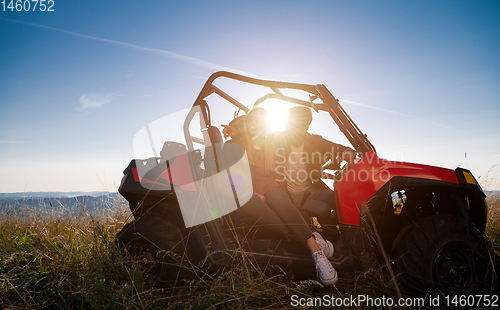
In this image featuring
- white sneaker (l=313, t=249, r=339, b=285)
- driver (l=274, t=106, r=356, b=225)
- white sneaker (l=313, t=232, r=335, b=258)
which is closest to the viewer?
white sneaker (l=313, t=249, r=339, b=285)

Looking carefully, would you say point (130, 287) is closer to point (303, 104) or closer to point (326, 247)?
point (326, 247)

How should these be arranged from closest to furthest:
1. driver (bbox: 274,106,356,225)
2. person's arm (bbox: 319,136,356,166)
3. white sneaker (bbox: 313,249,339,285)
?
white sneaker (bbox: 313,249,339,285), person's arm (bbox: 319,136,356,166), driver (bbox: 274,106,356,225)

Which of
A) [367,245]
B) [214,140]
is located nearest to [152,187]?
[214,140]

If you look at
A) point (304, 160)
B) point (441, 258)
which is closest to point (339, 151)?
point (304, 160)

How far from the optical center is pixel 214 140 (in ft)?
8.74

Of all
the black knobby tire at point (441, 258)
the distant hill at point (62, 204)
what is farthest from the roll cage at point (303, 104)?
the distant hill at point (62, 204)

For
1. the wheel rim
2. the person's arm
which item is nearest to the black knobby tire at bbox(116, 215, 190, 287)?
the person's arm

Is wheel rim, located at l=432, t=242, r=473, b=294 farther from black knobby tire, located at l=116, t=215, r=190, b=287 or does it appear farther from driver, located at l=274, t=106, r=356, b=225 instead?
black knobby tire, located at l=116, t=215, r=190, b=287

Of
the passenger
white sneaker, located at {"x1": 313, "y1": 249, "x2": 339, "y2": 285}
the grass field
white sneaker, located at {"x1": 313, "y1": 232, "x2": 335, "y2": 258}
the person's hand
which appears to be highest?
the person's hand

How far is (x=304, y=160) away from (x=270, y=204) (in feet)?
2.47

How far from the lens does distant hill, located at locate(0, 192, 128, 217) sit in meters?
3.50

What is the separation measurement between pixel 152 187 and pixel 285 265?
1.42m

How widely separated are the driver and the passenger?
22cm

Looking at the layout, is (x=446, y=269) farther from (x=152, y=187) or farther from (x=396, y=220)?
(x=152, y=187)
